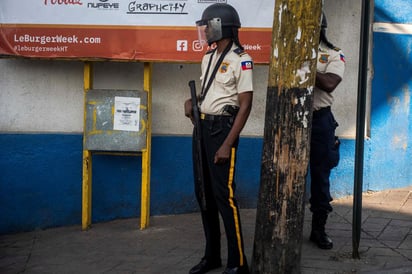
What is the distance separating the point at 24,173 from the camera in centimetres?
703

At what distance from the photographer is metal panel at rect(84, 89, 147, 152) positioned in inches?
262

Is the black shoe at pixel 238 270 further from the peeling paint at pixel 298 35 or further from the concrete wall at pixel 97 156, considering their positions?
the concrete wall at pixel 97 156

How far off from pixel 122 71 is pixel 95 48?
1.72 ft

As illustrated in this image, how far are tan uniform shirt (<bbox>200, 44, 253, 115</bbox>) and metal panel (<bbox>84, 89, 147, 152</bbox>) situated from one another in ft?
4.90

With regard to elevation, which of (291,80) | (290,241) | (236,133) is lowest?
(290,241)

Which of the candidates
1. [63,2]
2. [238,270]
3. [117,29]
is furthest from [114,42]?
[238,270]

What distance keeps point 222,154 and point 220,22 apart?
0.95 metres

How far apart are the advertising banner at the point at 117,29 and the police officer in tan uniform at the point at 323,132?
2.76ft

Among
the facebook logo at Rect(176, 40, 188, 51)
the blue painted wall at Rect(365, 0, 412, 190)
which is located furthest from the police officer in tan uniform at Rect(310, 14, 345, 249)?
the blue painted wall at Rect(365, 0, 412, 190)

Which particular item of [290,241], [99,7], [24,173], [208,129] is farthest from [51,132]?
[290,241]

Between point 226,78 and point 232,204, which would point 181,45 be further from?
point 232,204

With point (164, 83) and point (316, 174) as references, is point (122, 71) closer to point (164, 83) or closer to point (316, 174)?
point (164, 83)

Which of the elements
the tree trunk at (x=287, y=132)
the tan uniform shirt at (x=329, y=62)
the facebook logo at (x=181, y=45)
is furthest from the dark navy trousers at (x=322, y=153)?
the facebook logo at (x=181, y=45)

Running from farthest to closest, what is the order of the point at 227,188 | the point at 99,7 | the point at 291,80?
the point at 99,7 < the point at 227,188 < the point at 291,80
